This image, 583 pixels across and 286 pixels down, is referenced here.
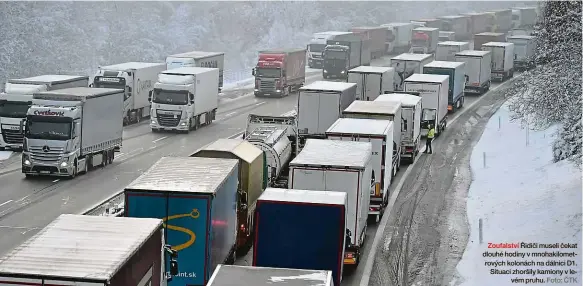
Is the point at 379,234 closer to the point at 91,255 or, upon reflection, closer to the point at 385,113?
the point at 385,113

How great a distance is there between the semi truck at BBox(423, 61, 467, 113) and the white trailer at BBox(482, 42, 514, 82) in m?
16.0

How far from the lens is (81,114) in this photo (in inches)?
1453

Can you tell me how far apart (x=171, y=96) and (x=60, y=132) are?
46.5 feet

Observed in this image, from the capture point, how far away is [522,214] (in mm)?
29969

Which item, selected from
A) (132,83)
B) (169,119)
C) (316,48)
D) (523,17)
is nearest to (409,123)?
(169,119)

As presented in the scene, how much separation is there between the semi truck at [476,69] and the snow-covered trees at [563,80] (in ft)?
92.8

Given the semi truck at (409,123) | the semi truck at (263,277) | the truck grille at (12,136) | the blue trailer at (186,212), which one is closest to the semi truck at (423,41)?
the semi truck at (409,123)

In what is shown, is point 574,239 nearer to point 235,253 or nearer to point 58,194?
point 235,253

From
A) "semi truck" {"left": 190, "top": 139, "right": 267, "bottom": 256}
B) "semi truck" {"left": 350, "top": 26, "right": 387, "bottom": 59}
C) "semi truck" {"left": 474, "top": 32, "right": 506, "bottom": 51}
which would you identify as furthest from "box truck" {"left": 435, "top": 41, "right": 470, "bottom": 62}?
"semi truck" {"left": 190, "top": 139, "right": 267, "bottom": 256}

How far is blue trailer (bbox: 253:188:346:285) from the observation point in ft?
A: 66.8

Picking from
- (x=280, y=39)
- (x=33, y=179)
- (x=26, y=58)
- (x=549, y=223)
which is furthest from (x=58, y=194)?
(x=280, y=39)

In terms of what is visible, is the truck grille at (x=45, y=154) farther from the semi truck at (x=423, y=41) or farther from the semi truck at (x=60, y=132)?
the semi truck at (x=423, y=41)

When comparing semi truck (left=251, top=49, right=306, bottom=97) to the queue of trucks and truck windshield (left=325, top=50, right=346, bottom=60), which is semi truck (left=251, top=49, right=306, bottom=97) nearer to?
the queue of trucks

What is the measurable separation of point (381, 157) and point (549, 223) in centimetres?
587
